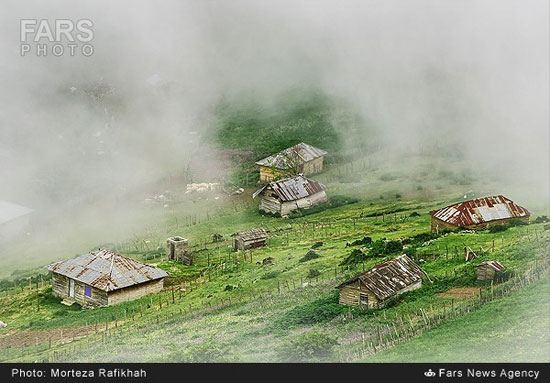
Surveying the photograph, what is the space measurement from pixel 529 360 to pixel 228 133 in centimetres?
6473

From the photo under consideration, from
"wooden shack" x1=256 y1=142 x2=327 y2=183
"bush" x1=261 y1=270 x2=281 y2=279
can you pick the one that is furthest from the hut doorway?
"wooden shack" x1=256 y1=142 x2=327 y2=183

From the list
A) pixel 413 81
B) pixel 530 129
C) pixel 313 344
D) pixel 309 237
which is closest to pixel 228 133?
pixel 413 81

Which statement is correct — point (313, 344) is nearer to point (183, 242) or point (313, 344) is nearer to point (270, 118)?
point (183, 242)

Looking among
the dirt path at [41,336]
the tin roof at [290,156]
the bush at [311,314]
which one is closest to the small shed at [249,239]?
the dirt path at [41,336]

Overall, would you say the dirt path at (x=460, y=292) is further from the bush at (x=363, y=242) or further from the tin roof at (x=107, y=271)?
the tin roof at (x=107, y=271)

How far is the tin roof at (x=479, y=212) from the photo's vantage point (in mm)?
56125

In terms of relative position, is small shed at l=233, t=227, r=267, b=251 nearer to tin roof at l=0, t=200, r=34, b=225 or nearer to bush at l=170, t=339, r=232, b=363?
tin roof at l=0, t=200, r=34, b=225

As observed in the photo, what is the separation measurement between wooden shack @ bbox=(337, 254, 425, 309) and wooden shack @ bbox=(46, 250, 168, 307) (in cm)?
1268

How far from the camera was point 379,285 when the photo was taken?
140 ft

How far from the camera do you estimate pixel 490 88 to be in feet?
293

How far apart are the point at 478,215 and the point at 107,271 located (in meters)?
21.8

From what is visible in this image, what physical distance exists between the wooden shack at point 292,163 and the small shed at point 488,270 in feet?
118

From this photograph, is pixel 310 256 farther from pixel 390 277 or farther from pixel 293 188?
pixel 293 188

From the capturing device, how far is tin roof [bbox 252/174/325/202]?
68.8 meters
